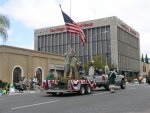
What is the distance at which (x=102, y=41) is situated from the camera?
109125 mm

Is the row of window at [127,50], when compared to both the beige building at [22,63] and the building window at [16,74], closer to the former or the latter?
the beige building at [22,63]

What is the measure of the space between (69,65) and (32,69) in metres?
21.5

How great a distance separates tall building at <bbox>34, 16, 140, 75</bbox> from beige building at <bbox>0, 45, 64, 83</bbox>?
160ft

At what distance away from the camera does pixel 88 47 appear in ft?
365

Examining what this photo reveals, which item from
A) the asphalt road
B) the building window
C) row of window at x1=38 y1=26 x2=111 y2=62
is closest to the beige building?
the building window

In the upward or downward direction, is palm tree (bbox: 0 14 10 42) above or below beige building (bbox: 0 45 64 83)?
above

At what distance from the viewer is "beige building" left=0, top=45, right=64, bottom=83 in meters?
39.6

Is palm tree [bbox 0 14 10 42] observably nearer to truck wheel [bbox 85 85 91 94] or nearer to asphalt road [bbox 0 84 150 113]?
truck wheel [bbox 85 85 91 94]

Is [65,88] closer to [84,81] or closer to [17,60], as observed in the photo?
[84,81]

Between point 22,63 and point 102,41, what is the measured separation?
68.6 metres

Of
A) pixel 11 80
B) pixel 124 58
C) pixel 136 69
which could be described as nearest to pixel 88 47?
pixel 124 58

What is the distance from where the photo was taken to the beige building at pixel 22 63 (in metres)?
39.6

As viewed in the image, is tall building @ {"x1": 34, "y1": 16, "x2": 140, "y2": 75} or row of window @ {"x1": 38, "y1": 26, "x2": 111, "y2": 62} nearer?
tall building @ {"x1": 34, "y1": 16, "x2": 140, "y2": 75}

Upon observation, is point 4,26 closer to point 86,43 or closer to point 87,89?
point 87,89
